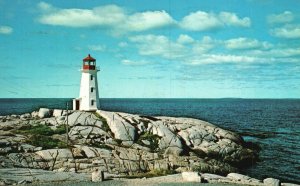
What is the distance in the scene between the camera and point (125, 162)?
106 feet

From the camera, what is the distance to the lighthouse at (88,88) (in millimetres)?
48125

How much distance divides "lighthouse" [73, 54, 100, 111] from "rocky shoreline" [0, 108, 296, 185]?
3.46 m

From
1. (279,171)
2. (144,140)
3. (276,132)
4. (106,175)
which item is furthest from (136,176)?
(276,132)

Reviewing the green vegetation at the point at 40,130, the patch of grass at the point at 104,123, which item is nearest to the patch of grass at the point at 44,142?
the green vegetation at the point at 40,130

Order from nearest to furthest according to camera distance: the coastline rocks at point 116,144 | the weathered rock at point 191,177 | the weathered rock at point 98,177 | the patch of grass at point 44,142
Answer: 1. the weathered rock at point 98,177
2. the weathered rock at point 191,177
3. the coastline rocks at point 116,144
4. the patch of grass at point 44,142

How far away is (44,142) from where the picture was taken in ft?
113

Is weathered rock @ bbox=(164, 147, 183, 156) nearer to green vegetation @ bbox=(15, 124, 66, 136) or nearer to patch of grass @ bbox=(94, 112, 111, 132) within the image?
patch of grass @ bbox=(94, 112, 111, 132)

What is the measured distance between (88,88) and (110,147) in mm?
15098

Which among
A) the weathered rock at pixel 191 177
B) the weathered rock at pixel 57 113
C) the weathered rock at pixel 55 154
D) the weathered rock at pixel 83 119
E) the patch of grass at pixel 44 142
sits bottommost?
the weathered rock at pixel 191 177

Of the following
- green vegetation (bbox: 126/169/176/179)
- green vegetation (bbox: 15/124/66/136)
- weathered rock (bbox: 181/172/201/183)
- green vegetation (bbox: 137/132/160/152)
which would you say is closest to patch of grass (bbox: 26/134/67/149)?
green vegetation (bbox: 15/124/66/136)

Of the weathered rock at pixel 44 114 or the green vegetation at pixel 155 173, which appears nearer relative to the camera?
the green vegetation at pixel 155 173

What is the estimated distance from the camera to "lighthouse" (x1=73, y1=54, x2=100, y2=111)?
4812 cm

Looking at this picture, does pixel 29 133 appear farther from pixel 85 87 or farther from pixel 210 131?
A: pixel 210 131

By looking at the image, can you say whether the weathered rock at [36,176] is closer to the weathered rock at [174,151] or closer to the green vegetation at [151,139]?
the green vegetation at [151,139]
